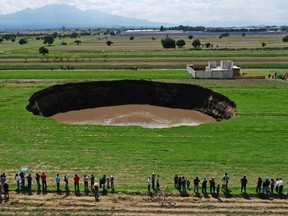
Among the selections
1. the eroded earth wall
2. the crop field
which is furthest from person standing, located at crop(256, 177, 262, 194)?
the eroded earth wall

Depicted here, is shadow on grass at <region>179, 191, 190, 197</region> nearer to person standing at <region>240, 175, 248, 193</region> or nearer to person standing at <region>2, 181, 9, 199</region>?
person standing at <region>240, 175, 248, 193</region>

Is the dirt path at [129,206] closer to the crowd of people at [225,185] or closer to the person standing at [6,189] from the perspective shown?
the person standing at [6,189]

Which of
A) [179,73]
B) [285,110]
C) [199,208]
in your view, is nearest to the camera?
[199,208]

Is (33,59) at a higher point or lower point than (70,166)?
higher

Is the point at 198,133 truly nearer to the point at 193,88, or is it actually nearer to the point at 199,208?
the point at 199,208

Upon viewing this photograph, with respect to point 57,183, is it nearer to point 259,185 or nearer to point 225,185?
point 225,185

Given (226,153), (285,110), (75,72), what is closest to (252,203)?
(226,153)

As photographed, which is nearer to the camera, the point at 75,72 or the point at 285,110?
the point at 285,110

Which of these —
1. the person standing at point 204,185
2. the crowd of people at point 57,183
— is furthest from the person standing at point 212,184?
the crowd of people at point 57,183
